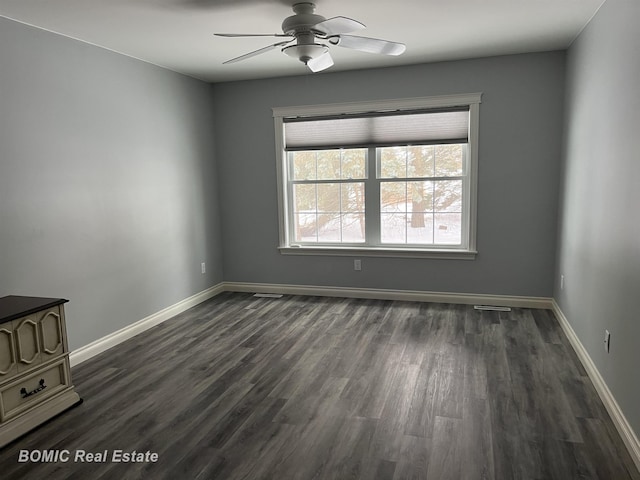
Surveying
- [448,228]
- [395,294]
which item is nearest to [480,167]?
[448,228]

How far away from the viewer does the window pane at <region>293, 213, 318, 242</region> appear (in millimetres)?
5465

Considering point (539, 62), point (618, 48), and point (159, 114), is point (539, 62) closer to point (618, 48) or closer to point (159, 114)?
point (618, 48)

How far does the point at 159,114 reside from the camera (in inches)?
179

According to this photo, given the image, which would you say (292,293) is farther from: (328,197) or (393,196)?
(393,196)

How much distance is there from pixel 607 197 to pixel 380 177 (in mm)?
2546

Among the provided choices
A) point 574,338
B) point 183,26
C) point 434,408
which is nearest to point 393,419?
point 434,408

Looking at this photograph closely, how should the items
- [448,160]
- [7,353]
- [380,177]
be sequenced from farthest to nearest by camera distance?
[380,177], [448,160], [7,353]

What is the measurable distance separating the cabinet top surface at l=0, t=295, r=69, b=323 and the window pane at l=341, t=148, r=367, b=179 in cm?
327

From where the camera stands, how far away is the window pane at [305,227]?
5465mm

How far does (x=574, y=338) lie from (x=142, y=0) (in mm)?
3895

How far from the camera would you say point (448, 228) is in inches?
195

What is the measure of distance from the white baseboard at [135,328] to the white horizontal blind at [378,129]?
1.96m

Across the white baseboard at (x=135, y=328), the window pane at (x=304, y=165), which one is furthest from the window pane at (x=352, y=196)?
Answer: the white baseboard at (x=135, y=328)

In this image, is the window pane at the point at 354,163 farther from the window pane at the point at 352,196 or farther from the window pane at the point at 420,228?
the window pane at the point at 420,228
